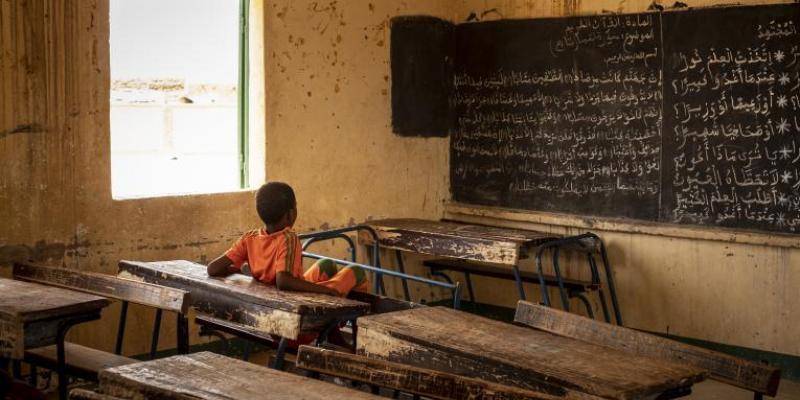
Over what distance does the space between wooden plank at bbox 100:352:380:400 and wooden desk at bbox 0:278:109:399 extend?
2.88 feet

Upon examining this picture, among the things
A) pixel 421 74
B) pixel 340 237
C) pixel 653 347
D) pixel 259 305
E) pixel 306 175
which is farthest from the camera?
pixel 421 74

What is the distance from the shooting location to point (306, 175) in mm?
6047

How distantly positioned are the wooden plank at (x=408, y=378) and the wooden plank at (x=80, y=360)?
1310 mm

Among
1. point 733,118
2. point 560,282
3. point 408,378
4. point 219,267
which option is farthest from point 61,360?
point 733,118

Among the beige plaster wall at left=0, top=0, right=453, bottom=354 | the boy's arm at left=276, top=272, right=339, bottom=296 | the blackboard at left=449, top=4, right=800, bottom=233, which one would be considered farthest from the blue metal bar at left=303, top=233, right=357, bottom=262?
the boy's arm at left=276, top=272, right=339, bottom=296

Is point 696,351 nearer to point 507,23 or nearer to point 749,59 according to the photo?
point 749,59

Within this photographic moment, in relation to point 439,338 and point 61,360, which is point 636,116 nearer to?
point 439,338

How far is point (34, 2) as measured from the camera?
184 inches

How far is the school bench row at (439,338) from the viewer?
2.92 meters

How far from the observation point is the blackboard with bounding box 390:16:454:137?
260 inches

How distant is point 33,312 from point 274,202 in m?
1.20

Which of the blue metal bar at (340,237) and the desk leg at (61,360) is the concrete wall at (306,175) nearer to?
the blue metal bar at (340,237)

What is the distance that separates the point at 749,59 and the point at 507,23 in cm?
168

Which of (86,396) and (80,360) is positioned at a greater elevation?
(86,396)
